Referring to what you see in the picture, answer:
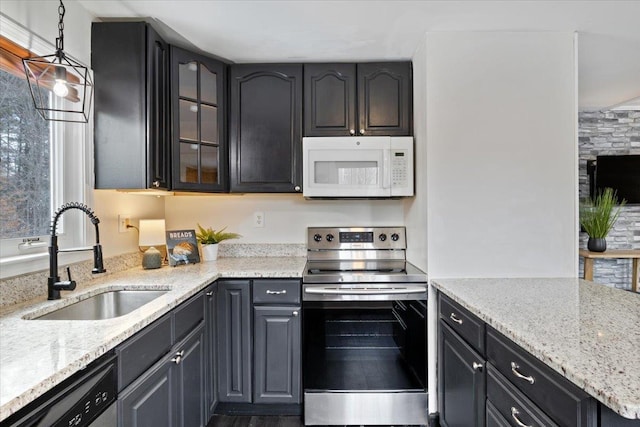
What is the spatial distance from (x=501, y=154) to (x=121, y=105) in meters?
2.09

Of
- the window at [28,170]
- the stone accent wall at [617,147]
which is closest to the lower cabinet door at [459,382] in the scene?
the window at [28,170]

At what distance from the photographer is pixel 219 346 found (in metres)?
2.03

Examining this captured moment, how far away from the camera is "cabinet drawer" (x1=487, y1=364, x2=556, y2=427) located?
1.05 meters

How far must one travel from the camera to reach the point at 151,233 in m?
2.29

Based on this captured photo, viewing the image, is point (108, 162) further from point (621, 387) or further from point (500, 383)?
point (621, 387)

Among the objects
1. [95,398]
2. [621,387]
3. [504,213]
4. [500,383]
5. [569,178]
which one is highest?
[569,178]

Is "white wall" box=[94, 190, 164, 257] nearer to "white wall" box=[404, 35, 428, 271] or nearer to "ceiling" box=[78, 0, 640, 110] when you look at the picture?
"ceiling" box=[78, 0, 640, 110]

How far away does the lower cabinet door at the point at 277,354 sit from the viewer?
2.02m

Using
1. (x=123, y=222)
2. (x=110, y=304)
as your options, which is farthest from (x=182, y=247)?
(x=110, y=304)

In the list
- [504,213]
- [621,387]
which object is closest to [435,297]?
[504,213]

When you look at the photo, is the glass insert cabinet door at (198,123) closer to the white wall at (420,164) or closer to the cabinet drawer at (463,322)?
the white wall at (420,164)

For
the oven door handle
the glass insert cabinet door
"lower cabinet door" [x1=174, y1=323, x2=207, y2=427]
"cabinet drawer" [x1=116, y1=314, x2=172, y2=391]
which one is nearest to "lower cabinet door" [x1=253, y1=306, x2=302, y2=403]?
the oven door handle

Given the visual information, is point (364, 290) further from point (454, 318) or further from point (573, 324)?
point (573, 324)

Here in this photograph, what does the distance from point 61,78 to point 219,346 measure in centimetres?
151
